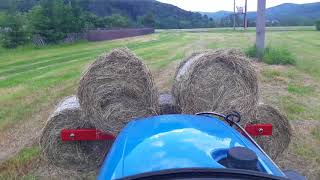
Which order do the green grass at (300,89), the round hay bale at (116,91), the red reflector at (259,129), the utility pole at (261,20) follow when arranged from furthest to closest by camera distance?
the utility pole at (261,20) → the green grass at (300,89) → the red reflector at (259,129) → the round hay bale at (116,91)

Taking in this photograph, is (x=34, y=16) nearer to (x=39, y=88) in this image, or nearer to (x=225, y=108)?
(x=39, y=88)

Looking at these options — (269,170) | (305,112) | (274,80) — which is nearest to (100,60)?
(269,170)

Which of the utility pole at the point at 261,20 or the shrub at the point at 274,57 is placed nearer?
the utility pole at the point at 261,20

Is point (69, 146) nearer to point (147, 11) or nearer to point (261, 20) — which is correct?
point (261, 20)

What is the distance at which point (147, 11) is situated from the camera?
7950cm

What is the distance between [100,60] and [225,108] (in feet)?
4.94

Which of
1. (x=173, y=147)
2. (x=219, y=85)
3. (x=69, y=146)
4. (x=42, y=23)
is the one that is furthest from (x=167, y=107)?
(x=42, y=23)

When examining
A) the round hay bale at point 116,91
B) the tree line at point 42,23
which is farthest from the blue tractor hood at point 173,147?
the tree line at point 42,23

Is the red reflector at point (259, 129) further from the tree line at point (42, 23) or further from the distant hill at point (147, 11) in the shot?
the distant hill at point (147, 11)

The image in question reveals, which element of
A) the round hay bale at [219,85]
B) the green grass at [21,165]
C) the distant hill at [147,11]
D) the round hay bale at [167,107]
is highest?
the round hay bale at [219,85]

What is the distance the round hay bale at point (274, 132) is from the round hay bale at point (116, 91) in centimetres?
140

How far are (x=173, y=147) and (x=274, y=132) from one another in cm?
364

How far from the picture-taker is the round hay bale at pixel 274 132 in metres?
6.03

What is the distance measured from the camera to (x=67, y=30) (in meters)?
33.0
